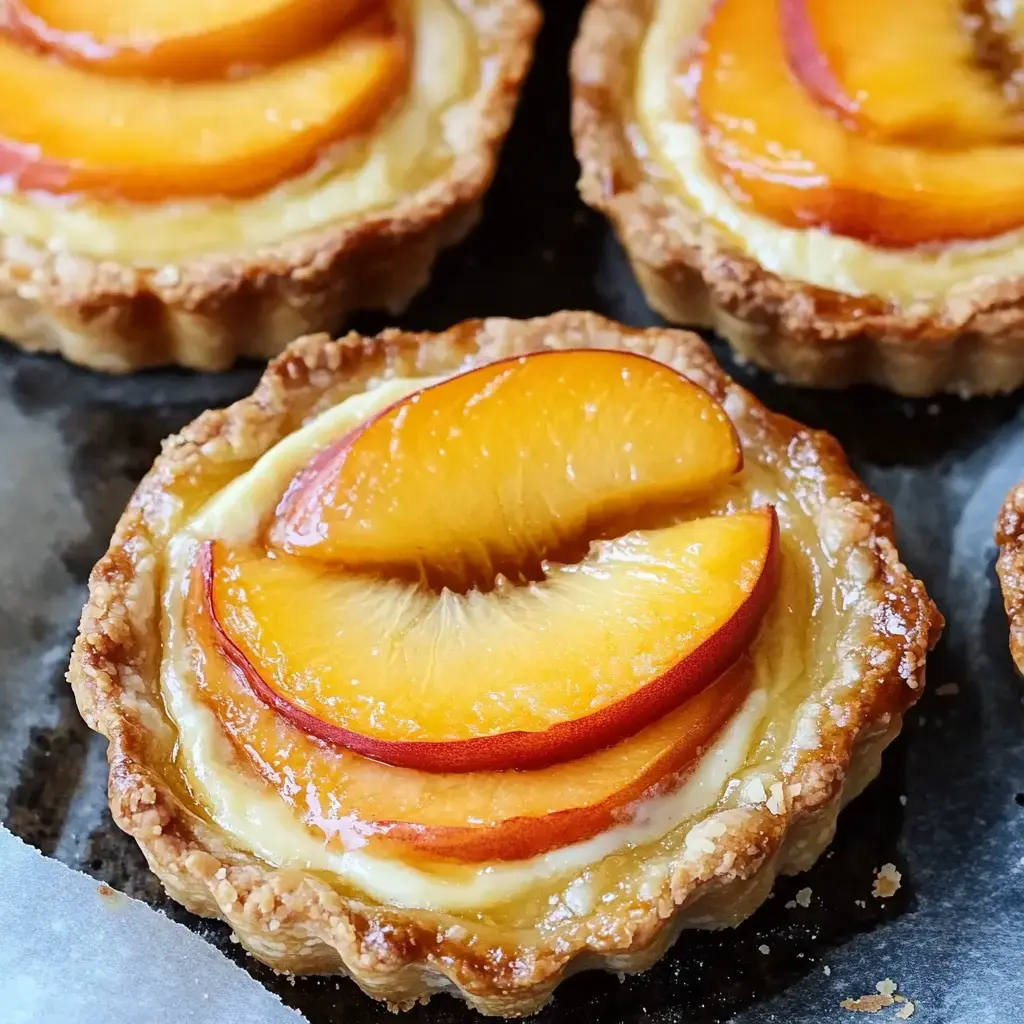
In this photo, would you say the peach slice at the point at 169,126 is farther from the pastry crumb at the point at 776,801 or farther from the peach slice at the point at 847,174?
the pastry crumb at the point at 776,801

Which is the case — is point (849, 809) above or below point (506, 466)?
below

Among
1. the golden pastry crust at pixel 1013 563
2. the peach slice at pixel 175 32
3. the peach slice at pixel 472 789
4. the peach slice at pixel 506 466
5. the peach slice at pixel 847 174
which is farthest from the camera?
the peach slice at pixel 175 32

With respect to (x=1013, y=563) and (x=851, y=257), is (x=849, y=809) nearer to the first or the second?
(x=1013, y=563)

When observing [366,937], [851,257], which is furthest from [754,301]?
[366,937]

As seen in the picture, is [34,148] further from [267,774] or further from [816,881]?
[816,881]

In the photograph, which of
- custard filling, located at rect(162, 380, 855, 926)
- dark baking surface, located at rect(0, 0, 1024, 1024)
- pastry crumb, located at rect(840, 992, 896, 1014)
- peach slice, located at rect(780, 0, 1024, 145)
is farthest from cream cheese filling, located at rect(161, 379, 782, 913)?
peach slice, located at rect(780, 0, 1024, 145)

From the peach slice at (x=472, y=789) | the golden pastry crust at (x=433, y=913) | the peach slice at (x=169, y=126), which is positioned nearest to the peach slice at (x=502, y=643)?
the peach slice at (x=472, y=789)
